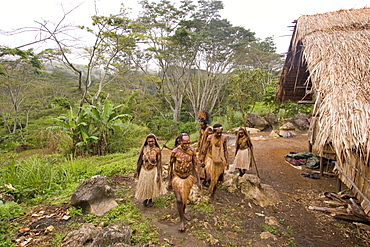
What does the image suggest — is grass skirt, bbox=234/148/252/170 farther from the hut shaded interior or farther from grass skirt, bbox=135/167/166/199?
the hut shaded interior

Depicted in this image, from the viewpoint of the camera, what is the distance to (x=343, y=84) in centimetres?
354

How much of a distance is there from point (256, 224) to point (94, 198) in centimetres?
288

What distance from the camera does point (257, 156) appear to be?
796 cm

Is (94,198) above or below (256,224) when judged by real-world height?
above

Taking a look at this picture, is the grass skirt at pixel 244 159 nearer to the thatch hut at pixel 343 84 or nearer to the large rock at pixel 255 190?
the large rock at pixel 255 190

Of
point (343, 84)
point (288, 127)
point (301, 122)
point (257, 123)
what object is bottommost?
point (288, 127)

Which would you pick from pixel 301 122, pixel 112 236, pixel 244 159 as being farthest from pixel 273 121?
pixel 112 236

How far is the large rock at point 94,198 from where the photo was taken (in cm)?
384

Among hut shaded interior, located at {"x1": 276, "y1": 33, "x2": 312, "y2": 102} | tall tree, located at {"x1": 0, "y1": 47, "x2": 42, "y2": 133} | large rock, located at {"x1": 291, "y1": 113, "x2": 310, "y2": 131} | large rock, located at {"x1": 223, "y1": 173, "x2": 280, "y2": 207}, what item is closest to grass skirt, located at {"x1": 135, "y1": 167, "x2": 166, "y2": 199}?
large rock, located at {"x1": 223, "y1": 173, "x2": 280, "y2": 207}

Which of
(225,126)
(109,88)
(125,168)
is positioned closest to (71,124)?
(125,168)

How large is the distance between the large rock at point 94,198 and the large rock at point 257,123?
431 inches

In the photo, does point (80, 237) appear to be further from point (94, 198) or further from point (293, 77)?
point (293, 77)

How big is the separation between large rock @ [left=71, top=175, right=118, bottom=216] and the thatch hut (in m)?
3.60

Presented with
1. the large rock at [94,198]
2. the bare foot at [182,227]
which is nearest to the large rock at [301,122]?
the bare foot at [182,227]
